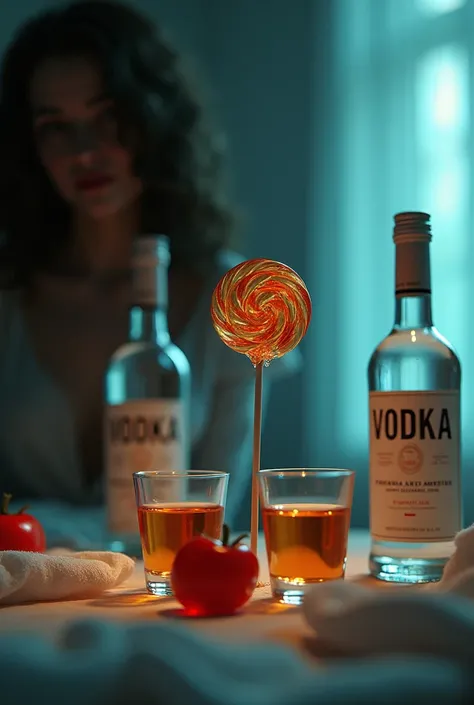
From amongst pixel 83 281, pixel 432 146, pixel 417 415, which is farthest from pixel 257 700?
pixel 432 146

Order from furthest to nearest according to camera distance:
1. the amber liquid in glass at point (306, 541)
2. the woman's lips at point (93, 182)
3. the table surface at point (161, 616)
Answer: the woman's lips at point (93, 182)
the amber liquid in glass at point (306, 541)
the table surface at point (161, 616)

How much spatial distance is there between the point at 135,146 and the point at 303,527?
5.53ft

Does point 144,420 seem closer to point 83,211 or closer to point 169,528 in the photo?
point 169,528

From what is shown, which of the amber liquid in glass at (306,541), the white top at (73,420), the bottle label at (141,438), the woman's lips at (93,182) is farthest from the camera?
the woman's lips at (93,182)

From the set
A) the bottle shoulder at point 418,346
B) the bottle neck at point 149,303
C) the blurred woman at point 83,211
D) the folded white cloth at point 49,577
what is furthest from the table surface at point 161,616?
the blurred woman at point 83,211

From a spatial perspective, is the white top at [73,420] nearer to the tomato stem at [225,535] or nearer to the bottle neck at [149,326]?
the bottle neck at [149,326]

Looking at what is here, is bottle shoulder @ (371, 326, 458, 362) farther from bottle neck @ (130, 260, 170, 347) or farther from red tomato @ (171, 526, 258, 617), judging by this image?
bottle neck @ (130, 260, 170, 347)

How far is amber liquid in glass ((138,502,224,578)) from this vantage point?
0.71m

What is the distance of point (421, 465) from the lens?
0.78 metres

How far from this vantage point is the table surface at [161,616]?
0.55 meters

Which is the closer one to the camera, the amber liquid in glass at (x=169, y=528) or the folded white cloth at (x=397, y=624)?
the folded white cloth at (x=397, y=624)

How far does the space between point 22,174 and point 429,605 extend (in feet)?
6.52

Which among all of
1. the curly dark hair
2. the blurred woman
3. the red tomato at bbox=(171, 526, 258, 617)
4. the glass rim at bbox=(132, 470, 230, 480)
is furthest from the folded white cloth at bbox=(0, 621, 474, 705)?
the curly dark hair

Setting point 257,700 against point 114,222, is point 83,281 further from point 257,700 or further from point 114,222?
point 257,700
